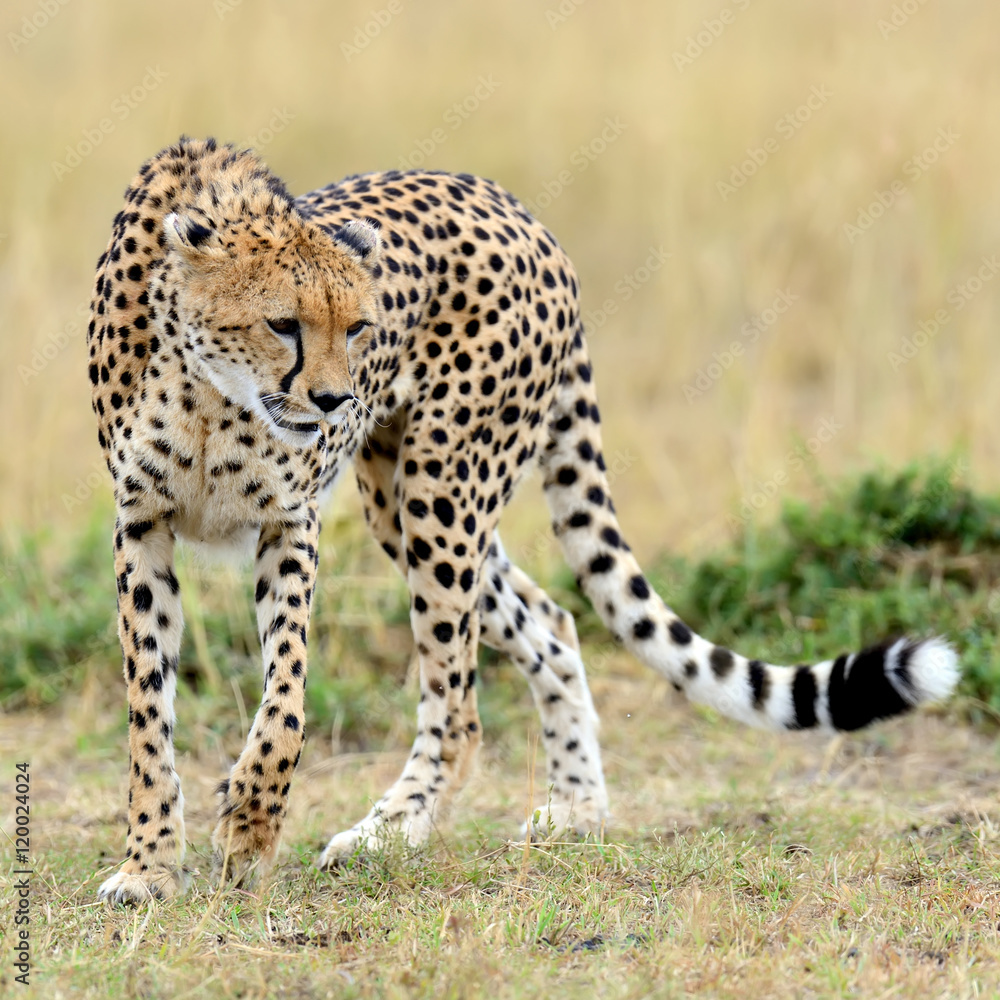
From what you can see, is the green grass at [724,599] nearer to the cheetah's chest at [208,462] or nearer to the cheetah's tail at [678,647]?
the cheetah's tail at [678,647]

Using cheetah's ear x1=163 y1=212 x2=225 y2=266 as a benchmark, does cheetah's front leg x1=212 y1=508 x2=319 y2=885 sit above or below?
below

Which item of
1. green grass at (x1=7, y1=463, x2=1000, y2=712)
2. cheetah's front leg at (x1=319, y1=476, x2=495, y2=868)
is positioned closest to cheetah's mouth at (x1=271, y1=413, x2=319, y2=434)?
cheetah's front leg at (x1=319, y1=476, x2=495, y2=868)

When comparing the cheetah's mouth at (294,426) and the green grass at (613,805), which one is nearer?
the green grass at (613,805)

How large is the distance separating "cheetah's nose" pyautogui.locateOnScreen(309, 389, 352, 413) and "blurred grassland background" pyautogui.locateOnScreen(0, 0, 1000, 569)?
2.24 metres

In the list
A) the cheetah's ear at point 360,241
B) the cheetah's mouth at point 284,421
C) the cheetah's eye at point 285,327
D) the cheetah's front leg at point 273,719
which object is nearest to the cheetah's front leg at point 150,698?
the cheetah's front leg at point 273,719

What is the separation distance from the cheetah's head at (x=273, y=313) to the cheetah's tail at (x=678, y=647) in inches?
38.9

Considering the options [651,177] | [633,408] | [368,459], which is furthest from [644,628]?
[651,177]

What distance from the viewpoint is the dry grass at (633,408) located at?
2.29 meters

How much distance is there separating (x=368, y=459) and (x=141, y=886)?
1.19m

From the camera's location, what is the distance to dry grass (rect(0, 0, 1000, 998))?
229 cm

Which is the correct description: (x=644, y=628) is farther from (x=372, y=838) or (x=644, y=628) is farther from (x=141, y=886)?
(x=141, y=886)

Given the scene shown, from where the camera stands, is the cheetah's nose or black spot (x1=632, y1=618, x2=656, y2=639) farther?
black spot (x1=632, y1=618, x2=656, y2=639)

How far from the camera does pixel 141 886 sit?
2.68m

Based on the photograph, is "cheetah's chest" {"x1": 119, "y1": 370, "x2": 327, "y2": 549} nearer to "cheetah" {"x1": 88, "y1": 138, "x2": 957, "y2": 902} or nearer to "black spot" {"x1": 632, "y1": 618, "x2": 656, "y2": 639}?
"cheetah" {"x1": 88, "y1": 138, "x2": 957, "y2": 902}
